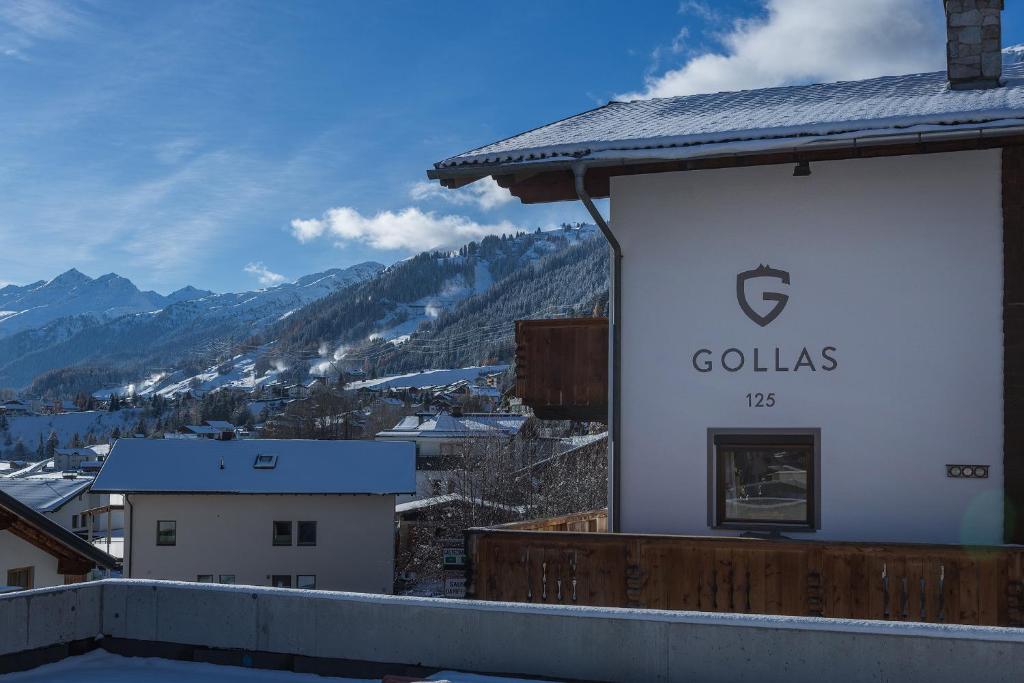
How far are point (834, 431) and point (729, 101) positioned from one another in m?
4.72

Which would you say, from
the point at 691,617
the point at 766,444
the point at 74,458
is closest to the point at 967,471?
the point at 766,444

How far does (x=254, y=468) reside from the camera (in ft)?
130

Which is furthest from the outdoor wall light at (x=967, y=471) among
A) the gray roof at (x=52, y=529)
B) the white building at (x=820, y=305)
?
the gray roof at (x=52, y=529)

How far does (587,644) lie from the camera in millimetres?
7238

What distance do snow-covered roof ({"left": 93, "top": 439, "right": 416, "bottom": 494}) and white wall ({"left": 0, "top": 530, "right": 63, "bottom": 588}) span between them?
1844cm

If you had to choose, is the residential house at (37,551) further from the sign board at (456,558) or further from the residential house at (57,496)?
the residential house at (57,496)

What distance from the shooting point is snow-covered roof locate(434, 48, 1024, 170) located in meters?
9.34

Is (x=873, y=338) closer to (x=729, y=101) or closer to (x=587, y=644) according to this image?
(x=729, y=101)

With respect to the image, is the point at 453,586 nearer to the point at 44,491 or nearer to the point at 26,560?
the point at 44,491

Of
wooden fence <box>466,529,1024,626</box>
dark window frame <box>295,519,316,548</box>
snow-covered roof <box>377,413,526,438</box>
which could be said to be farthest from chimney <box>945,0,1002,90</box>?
snow-covered roof <box>377,413,526,438</box>

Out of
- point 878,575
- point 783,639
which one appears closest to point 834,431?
point 878,575

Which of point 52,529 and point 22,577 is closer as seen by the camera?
point 52,529

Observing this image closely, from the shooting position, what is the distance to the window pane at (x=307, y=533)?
38.0 metres

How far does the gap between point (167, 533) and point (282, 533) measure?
4.31 m
